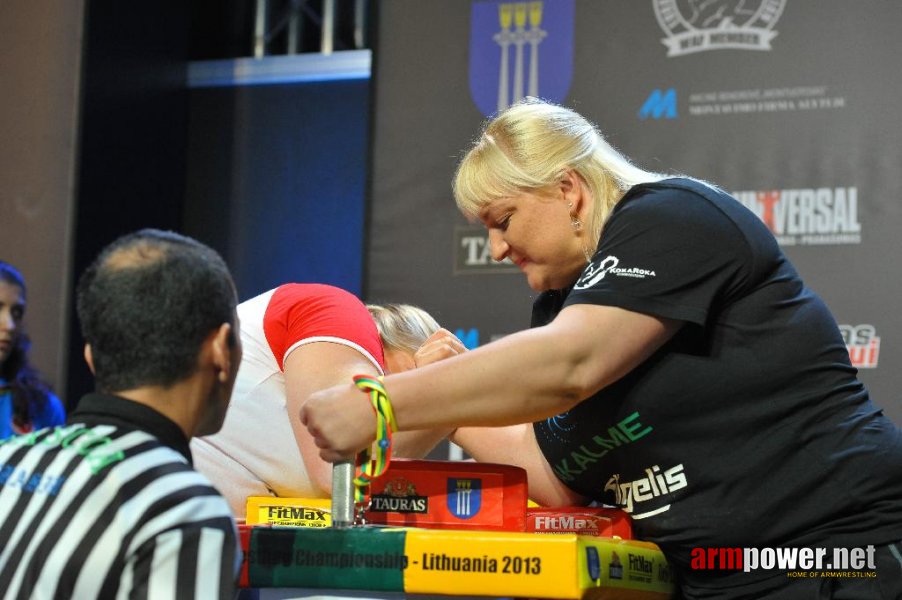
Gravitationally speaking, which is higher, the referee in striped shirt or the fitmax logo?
the fitmax logo

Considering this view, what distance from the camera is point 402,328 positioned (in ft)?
6.82

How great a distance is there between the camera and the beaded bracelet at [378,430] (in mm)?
1310

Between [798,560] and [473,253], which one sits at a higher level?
[473,253]

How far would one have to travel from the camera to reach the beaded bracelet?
4.30 ft

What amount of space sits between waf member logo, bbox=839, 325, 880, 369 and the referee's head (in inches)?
93.6

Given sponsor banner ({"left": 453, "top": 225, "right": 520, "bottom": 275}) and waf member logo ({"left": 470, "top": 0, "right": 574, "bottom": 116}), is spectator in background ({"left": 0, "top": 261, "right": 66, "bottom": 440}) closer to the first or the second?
sponsor banner ({"left": 453, "top": 225, "right": 520, "bottom": 275})

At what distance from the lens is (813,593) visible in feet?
4.50

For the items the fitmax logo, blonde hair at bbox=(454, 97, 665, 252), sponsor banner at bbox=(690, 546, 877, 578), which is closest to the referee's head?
blonde hair at bbox=(454, 97, 665, 252)

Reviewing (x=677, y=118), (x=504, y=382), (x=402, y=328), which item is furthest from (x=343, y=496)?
(x=677, y=118)

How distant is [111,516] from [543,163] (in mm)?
815

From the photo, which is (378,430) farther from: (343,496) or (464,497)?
(464,497)

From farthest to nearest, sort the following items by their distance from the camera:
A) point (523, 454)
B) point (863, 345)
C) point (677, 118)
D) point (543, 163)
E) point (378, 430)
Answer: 1. point (677, 118)
2. point (863, 345)
3. point (523, 454)
4. point (543, 163)
5. point (378, 430)

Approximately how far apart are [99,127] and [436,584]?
3.16m

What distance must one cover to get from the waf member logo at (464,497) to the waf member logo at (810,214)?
198 centimetres
